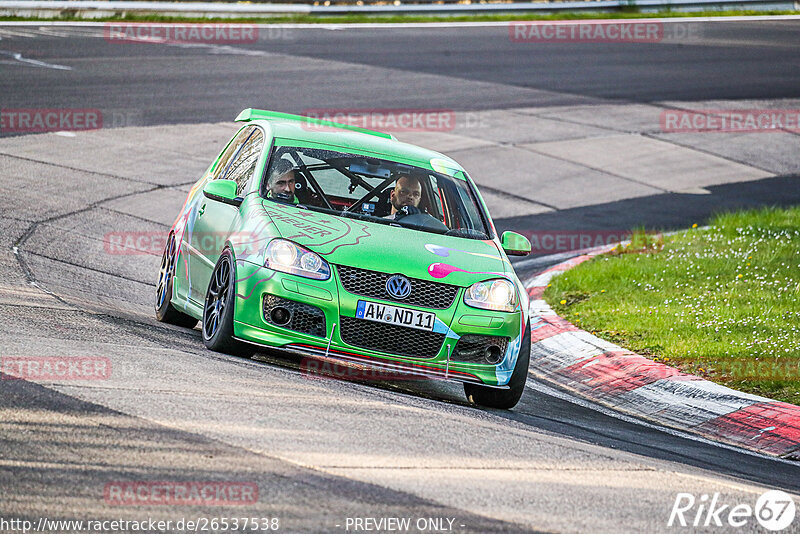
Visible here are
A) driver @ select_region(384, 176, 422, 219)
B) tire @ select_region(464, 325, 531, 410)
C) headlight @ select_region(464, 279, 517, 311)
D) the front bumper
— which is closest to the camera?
the front bumper

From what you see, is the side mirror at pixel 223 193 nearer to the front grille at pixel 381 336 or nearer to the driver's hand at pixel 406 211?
the driver's hand at pixel 406 211

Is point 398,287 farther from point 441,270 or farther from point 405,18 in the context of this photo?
point 405,18

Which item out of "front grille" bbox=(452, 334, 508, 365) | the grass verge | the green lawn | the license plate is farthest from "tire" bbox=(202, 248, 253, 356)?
the grass verge

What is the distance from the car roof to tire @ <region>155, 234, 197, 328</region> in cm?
121

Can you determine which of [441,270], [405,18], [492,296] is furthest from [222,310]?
[405,18]

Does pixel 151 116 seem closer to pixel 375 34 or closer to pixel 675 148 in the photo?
pixel 675 148

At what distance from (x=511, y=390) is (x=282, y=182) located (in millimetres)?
2221

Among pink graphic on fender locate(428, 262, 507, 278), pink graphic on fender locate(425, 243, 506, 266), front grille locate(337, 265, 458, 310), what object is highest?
pink graphic on fender locate(425, 243, 506, 266)

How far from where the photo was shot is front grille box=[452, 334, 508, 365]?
24.1 ft

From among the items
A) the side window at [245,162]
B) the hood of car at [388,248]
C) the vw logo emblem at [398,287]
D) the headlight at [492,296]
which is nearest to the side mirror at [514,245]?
the hood of car at [388,248]

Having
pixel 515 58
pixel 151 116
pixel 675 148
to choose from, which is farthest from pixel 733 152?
pixel 151 116

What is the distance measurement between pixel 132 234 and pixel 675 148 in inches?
424

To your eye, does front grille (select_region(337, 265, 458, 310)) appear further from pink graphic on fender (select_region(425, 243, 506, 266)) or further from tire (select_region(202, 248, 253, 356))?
tire (select_region(202, 248, 253, 356))

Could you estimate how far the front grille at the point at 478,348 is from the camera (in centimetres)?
735
